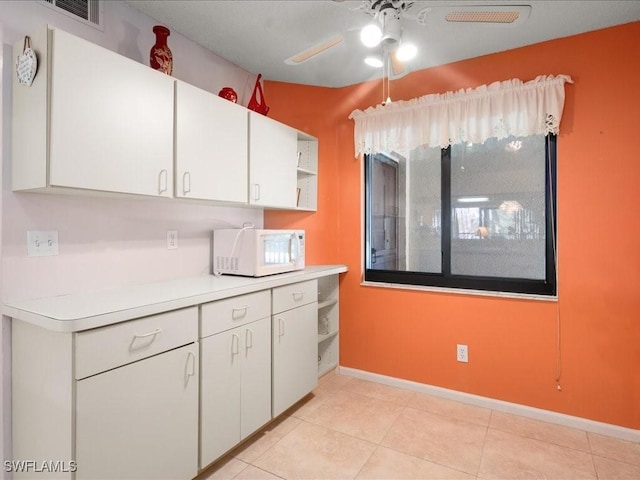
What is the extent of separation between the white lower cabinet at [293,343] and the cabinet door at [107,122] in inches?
39.2

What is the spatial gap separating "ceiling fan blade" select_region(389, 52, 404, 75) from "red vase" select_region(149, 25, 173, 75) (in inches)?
47.2

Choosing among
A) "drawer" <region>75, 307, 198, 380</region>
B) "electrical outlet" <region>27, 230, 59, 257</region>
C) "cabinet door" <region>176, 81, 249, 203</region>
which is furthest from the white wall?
"drawer" <region>75, 307, 198, 380</region>

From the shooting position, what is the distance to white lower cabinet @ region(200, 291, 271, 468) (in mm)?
1729

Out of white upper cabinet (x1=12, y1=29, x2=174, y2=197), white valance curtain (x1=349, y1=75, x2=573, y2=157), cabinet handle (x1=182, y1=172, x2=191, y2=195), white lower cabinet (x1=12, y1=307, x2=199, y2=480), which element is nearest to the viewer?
white lower cabinet (x1=12, y1=307, x2=199, y2=480)

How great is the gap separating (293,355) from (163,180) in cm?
136

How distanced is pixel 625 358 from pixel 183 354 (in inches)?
99.5

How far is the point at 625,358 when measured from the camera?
2117 mm

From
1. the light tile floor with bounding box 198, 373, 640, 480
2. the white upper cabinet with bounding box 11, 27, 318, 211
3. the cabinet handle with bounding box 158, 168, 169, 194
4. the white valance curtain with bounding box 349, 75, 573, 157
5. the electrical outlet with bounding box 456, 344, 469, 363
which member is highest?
the white valance curtain with bounding box 349, 75, 573, 157

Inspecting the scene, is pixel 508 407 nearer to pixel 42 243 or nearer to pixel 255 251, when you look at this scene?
pixel 255 251

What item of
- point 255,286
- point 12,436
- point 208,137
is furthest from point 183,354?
point 208,137

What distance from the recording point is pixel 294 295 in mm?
2363

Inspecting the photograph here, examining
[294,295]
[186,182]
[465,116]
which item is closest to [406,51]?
[465,116]

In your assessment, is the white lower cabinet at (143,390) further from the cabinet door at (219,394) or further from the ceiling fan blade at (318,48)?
the ceiling fan blade at (318,48)

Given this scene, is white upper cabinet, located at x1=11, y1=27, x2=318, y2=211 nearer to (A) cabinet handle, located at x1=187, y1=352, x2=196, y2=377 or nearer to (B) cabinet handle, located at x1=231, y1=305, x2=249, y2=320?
(B) cabinet handle, located at x1=231, y1=305, x2=249, y2=320
